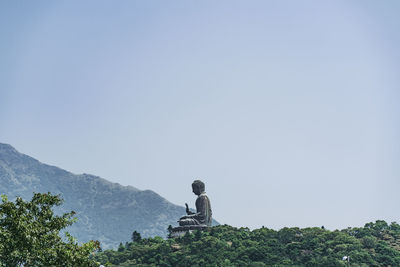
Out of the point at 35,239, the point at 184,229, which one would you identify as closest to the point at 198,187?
the point at 184,229

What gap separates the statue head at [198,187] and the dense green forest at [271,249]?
32.3ft

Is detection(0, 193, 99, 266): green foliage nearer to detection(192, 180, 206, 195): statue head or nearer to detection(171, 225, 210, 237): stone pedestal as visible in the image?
detection(171, 225, 210, 237): stone pedestal

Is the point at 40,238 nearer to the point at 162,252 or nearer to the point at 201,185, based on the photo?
the point at 162,252

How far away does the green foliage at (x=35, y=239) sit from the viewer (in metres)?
29.7

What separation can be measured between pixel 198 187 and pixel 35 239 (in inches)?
1913

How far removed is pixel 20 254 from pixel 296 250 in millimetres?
35964

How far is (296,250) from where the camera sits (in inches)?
2368

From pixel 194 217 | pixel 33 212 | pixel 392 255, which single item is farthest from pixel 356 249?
pixel 33 212

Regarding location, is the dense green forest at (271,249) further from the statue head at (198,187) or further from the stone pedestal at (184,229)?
the statue head at (198,187)

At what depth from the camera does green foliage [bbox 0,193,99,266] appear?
29.7 meters

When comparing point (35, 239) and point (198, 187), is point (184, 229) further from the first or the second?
point (35, 239)

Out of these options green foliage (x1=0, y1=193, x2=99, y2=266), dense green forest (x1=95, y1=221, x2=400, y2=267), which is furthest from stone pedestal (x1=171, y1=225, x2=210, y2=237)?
green foliage (x1=0, y1=193, x2=99, y2=266)

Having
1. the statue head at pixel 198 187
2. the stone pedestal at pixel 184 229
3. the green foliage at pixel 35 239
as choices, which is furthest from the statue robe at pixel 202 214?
the green foliage at pixel 35 239

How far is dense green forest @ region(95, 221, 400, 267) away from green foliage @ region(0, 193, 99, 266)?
28035 millimetres
